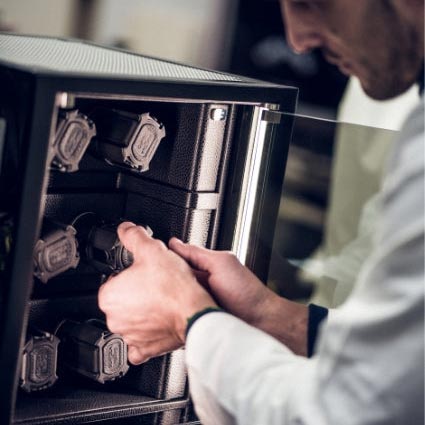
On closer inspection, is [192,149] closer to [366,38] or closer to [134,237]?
[134,237]

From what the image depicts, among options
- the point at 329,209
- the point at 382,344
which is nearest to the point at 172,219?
the point at 382,344

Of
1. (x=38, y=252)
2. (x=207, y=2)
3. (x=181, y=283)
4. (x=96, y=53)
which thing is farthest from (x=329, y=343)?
(x=207, y=2)

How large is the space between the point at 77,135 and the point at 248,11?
268 centimetres

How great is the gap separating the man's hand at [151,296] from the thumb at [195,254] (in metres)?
0.04

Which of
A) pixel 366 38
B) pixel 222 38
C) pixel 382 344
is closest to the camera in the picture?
pixel 382 344

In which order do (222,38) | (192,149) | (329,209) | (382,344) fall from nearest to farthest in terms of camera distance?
1. (382,344)
2. (192,149)
3. (329,209)
4. (222,38)

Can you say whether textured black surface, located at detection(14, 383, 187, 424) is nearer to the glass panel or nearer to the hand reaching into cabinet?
the hand reaching into cabinet

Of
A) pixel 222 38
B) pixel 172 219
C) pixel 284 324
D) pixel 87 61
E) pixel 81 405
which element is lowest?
pixel 81 405

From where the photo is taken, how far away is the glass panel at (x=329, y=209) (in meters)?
1.30

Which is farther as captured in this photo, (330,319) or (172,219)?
(172,219)

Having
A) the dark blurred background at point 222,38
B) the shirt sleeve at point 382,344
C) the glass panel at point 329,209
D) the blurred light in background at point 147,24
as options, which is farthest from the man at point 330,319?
the blurred light in background at point 147,24

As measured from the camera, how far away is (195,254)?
1116 mm

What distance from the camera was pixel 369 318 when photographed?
31.5 inches

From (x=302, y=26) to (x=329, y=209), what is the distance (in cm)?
189
